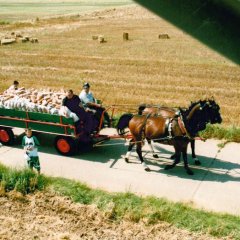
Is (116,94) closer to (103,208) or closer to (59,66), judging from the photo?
(59,66)

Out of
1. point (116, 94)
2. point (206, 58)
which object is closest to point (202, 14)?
point (206, 58)

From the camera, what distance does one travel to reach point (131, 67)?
21.1 metres

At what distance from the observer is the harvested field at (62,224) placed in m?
7.59

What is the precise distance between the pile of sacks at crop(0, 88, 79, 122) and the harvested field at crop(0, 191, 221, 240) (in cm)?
261

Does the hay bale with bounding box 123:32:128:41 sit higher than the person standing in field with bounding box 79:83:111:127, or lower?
higher

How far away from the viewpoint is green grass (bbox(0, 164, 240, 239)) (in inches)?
302

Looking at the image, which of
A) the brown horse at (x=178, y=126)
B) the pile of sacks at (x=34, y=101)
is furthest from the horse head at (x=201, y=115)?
the pile of sacks at (x=34, y=101)

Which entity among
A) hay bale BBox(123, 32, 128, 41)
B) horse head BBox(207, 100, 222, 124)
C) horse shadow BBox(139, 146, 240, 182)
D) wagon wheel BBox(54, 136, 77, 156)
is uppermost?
hay bale BBox(123, 32, 128, 41)

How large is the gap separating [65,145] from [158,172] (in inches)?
94.7

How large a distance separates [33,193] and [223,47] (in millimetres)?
12027

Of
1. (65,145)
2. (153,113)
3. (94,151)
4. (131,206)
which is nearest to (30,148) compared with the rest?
(65,145)


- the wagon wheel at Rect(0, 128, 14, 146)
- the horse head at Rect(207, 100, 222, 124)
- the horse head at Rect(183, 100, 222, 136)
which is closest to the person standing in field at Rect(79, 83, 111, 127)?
the wagon wheel at Rect(0, 128, 14, 146)

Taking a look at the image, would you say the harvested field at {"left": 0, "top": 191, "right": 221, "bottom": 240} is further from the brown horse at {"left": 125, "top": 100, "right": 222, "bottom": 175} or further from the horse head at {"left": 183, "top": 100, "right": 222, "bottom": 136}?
the horse head at {"left": 183, "top": 100, "right": 222, "bottom": 136}

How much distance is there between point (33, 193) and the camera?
356 inches
